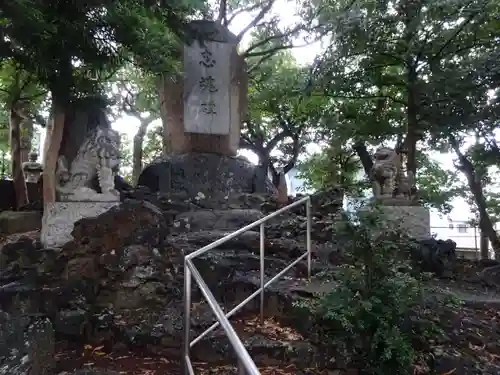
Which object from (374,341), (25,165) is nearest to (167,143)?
(25,165)

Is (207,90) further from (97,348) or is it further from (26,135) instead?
(97,348)

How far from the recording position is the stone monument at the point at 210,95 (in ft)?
28.1

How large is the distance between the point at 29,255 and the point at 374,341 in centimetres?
390

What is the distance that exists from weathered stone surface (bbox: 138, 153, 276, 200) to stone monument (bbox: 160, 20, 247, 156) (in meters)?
0.37

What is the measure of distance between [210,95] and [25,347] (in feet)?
22.0

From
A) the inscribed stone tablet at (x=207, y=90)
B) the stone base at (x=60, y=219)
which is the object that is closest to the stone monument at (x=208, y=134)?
the inscribed stone tablet at (x=207, y=90)

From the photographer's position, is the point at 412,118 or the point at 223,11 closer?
the point at 412,118

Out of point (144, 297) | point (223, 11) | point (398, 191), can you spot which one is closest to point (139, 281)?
point (144, 297)

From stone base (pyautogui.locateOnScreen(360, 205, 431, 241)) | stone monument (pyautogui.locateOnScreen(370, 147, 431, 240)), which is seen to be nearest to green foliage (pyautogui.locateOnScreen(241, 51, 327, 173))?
stone monument (pyautogui.locateOnScreen(370, 147, 431, 240))

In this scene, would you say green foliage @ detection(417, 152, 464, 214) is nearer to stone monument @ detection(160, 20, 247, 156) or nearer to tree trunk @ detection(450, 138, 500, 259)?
tree trunk @ detection(450, 138, 500, 259)

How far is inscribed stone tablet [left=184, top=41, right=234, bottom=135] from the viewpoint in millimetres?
8555

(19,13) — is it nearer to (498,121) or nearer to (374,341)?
(374,341)

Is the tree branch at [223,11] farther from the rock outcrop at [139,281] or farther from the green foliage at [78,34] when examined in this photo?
the rock outcrop at [139,281]

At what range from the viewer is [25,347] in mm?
2516
